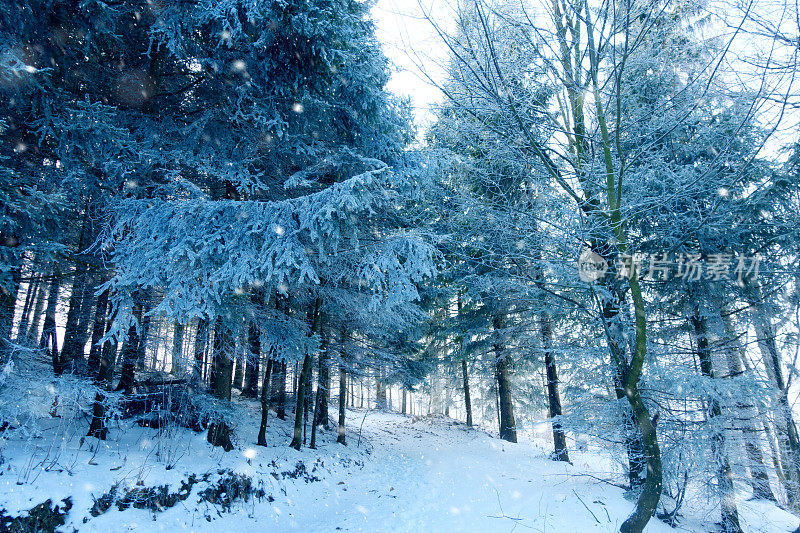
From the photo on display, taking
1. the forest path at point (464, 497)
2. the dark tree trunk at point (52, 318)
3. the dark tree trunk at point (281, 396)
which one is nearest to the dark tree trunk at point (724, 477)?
the forest path at point (464, 497)

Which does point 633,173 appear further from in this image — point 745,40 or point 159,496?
point 159,496

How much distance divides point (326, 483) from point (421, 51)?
8352 mm

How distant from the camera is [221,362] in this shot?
718 cm

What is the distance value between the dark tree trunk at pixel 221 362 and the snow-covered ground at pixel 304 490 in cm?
68

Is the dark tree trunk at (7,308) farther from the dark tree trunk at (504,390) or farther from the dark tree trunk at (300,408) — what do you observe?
the dark tree trunk at (504,390)

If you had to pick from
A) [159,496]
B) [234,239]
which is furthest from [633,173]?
[159,496]

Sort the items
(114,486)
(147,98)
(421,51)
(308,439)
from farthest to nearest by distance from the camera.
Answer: (308,439), (147,98), (114,486), (421,51)

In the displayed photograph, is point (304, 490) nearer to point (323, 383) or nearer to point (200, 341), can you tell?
point (200, 341)

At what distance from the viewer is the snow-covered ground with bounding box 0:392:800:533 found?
4.45 meters

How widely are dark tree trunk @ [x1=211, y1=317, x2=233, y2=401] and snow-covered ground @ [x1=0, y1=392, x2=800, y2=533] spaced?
0.68 m

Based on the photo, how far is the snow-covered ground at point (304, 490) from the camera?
4445 mm

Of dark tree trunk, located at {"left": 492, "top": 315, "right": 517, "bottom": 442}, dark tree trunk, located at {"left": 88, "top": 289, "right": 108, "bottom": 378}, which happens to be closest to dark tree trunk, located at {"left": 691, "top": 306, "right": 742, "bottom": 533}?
dark tree trunk, located at {"left": 492, "top": 315, "right": 517, "bottom": 442}

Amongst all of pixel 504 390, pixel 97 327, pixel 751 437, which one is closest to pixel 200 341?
pixel 97 327

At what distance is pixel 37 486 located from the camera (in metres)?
4.16
